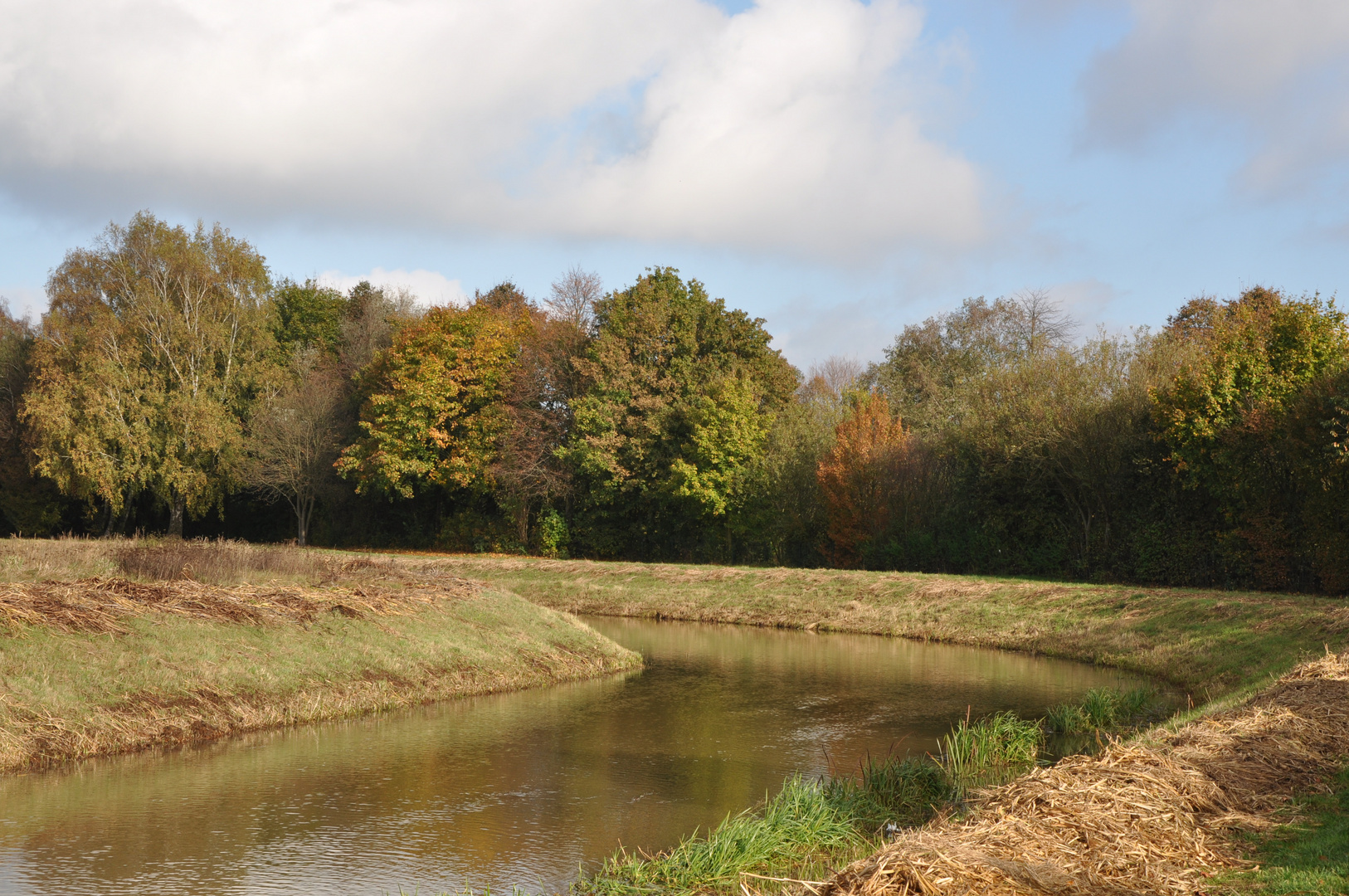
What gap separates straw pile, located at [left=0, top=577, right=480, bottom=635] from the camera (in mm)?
13094

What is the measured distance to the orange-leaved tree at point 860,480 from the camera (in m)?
34.9

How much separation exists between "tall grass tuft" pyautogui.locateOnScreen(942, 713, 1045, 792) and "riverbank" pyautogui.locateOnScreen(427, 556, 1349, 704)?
513 cm

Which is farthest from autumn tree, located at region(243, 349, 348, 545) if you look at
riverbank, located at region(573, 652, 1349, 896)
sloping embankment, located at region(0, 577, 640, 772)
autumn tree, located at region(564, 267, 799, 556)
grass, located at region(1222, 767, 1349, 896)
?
grass, located at region(1222, 767, 1349, 896)

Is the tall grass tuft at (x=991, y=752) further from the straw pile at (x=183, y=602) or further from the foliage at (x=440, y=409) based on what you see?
the foliage at (x=440, y=409)

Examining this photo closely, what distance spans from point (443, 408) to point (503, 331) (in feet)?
16.0

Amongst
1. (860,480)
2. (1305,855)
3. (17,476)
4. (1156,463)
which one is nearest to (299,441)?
(17,476)

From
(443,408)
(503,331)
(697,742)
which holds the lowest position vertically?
(697,742)

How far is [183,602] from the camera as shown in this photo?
15.1 metres

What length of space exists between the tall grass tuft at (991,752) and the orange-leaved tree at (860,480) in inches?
869

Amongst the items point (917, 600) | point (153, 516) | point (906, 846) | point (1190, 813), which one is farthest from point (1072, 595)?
point (153, 516)

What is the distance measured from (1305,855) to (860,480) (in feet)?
95.0

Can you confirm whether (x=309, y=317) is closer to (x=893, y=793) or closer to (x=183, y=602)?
(x=183, y=602)

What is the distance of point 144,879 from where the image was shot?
764cm

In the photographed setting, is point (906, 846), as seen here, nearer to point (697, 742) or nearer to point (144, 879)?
point (144, 879)
